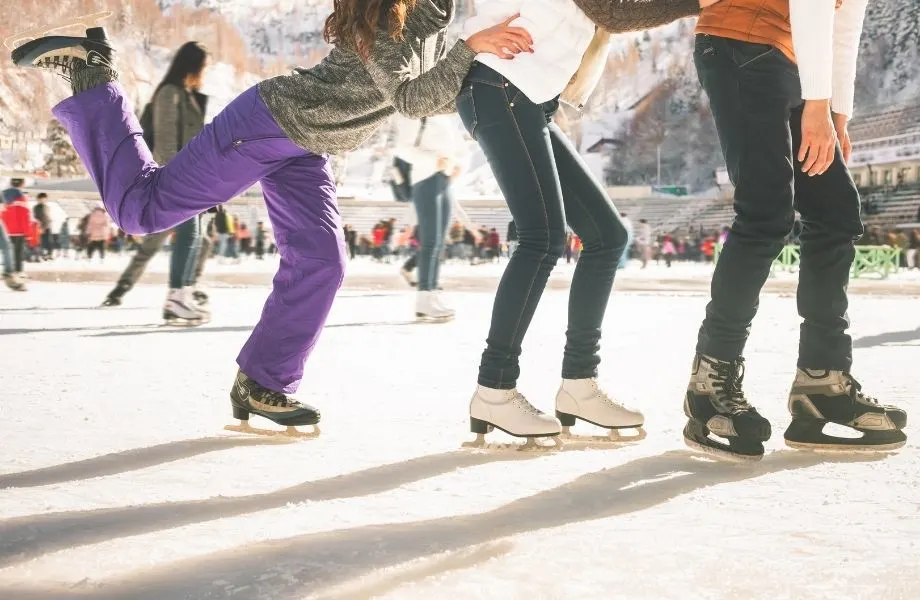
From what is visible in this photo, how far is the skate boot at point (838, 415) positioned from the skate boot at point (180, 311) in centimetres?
343

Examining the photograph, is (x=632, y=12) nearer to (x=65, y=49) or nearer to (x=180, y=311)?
(x=65, y=49)

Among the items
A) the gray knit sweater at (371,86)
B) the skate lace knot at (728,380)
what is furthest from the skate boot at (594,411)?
the gray knit sweater at (371,86)

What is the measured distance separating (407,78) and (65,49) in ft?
2.91

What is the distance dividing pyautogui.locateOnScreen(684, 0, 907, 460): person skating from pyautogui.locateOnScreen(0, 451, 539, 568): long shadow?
58 cm

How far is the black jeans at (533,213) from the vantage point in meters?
2.06

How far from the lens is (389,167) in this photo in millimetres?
5238

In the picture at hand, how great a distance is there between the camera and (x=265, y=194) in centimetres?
231

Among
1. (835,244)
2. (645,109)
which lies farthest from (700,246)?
(645,109)

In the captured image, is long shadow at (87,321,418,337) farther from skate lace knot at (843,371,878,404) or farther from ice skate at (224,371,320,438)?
skate lace knot at (843,371,878,404)

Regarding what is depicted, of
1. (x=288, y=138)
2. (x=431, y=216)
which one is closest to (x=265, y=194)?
(x=288, y=138)

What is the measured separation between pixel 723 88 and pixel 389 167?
133 inches

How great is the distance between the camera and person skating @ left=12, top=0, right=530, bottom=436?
6.51 feet

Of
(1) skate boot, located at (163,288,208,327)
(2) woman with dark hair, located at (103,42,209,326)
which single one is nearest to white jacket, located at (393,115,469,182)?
(2) woman with dark hair, located at (103,42,209,326)

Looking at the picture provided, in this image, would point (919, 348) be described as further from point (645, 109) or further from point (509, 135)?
point (645, 109)
